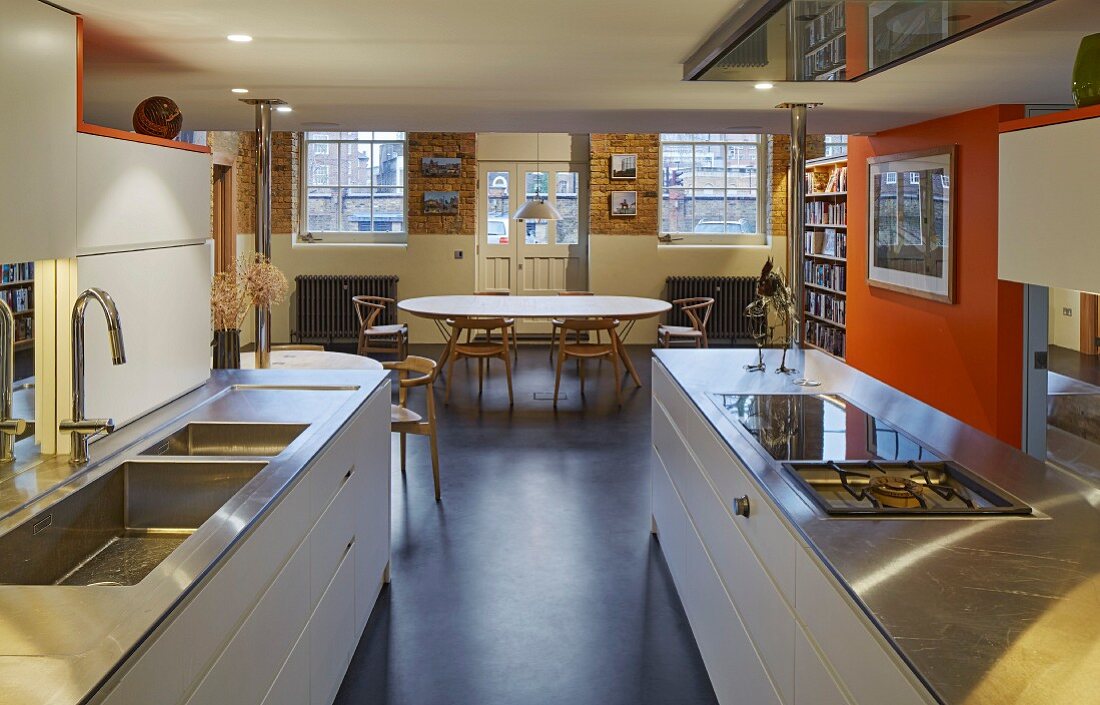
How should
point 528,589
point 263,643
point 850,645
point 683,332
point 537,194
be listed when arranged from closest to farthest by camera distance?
point 850,645, point 263,643, point 528,589, point 683,332, point 537,194

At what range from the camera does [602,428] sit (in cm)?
826

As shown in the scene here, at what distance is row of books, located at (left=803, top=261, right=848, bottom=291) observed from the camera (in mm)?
11328

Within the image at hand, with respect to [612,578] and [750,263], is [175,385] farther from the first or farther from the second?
[750,263]

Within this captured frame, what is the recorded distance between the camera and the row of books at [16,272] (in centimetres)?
287

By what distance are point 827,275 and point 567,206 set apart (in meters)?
3.82

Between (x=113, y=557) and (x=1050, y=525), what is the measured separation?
7.60 feet

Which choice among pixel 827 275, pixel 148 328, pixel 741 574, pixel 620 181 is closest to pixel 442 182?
pixel 620 181

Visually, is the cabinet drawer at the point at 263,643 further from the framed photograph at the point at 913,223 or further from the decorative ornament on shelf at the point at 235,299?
the framed photograph at the point at 913,223

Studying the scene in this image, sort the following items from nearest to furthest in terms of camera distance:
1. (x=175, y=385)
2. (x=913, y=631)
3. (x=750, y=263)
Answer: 1. (x=913, y=631)
2. (x=175, y=385)
3. (x=750, y=263)

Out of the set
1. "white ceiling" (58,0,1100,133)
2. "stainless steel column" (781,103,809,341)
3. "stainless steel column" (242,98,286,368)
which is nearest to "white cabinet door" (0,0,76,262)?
"white ceiling" (58,0,1100,133)

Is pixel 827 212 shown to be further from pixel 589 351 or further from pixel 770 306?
pixel 770 306

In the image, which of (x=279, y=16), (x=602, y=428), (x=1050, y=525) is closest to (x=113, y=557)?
(x=279, y=16)

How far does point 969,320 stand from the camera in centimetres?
640

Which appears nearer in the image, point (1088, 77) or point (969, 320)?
point (1088, 77)
